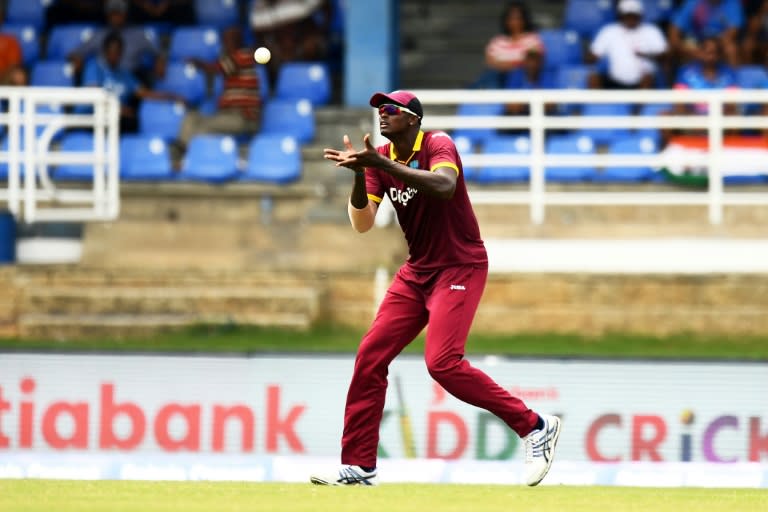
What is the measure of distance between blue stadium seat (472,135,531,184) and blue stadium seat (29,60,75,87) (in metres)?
4.50

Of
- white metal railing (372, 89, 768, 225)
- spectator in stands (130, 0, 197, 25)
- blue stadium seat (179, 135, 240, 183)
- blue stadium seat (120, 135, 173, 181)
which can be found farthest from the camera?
spectator in stands (130, 0, 197, 25)

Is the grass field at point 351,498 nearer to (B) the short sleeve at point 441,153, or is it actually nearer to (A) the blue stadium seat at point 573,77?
(B) the short sleeve at point 441,153

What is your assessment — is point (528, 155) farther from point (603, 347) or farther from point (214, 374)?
point (214, 374)

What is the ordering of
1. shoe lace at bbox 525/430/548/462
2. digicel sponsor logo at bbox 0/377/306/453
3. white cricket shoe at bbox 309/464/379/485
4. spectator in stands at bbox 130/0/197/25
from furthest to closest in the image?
spectator in stands at bbox 130/0/197/25 → digicel sponsor logo at bbox 0/377/306/453 → white cricket shoe at bbox 309/464/379/485 → shoe lace at bbox 525/430/548/462

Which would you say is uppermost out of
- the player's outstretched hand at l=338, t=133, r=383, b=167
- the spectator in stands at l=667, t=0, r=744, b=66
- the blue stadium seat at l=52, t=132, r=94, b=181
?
the spectator in stands at l=667, t=0, r=744, b=66

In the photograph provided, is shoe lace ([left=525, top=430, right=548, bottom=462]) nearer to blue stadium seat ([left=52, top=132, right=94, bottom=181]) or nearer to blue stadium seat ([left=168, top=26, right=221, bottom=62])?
blue stadium seat ([left=52, top=132, right=94, bottom=181])

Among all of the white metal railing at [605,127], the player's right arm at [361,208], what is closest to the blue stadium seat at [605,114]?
the white metal railing at [605,127]

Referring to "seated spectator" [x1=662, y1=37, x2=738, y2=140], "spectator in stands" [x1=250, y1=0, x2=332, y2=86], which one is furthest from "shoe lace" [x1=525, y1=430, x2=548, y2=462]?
"spectator in stands" [x1=250, y1=0, x2=332, y2=86]

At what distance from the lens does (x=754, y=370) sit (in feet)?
35.4

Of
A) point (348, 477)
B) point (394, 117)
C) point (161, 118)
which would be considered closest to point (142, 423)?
point (348, 477)

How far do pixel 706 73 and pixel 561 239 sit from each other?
2330 mm

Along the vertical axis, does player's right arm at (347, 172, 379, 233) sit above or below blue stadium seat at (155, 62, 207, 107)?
below

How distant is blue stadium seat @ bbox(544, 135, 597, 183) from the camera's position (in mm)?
14266

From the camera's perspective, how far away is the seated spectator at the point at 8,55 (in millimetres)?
16078
